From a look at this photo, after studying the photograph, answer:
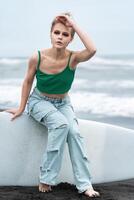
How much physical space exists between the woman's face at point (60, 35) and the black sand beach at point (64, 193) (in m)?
0.73

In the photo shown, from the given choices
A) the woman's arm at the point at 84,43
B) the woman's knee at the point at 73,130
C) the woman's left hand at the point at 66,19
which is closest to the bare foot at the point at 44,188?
the woman's knee at the point at 73,130

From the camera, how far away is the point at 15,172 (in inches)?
120

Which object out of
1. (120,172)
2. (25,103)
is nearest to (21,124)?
(25,103)

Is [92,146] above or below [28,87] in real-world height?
below

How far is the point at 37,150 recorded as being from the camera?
3.05 meters

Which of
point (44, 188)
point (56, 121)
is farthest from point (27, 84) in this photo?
point (44, 188)

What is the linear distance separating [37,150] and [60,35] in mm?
617

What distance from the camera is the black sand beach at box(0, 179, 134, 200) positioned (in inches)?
111

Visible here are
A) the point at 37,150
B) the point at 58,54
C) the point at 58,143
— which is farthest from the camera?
the point at 37,150

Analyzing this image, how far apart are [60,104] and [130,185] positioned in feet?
2.07

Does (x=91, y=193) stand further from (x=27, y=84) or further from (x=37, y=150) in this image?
(x=27, y=84)

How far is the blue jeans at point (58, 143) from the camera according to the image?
2.84 meters

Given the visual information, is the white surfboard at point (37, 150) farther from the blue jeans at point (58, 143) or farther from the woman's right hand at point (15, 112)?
the blue jeans at point (58, 143)

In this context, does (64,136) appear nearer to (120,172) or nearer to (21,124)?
(21,124)
